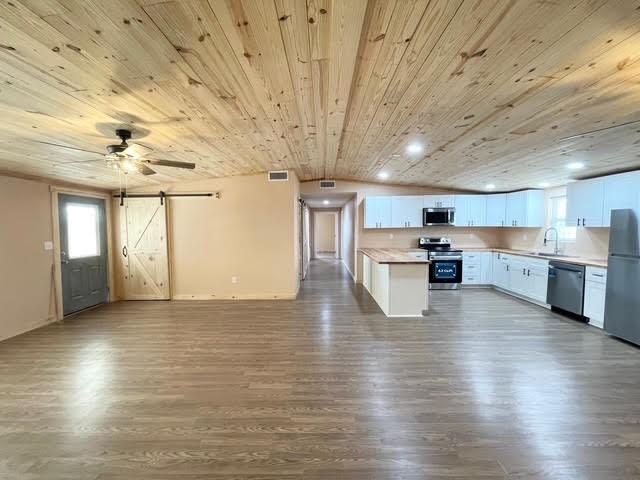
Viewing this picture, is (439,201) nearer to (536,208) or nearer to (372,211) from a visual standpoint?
(372,211)

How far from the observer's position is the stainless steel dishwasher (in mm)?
4363

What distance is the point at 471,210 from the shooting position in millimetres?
6742

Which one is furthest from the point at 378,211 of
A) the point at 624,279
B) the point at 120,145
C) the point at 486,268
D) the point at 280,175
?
the point at 120,145

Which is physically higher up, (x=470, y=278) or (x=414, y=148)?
(x=414, y=148)

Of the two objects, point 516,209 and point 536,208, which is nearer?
point 536,208

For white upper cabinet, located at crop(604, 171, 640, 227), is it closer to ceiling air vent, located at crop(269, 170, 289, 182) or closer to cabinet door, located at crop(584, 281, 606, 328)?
cabinet door, located at crop(584, 281, 606, 328)

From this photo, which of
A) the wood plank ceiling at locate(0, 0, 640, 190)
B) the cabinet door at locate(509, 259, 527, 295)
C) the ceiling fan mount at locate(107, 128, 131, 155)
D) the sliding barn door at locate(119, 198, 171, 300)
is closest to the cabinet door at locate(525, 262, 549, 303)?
the cabinet door at locate(509, 259, 527, 295)

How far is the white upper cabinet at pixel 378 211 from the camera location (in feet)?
22.7

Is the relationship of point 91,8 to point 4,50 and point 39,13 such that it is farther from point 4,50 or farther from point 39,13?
point 4,50

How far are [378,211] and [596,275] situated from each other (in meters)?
4.05

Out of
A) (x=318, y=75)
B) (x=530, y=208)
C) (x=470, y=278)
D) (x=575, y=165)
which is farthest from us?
(x=470, y=278)

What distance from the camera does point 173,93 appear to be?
2115 millimetres

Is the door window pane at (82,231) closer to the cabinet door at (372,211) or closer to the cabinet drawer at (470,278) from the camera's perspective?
the cabinet door at (372,211)

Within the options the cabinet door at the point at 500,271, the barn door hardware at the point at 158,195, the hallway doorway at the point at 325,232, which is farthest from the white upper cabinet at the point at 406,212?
the hallway doorway at the point at 325,232
